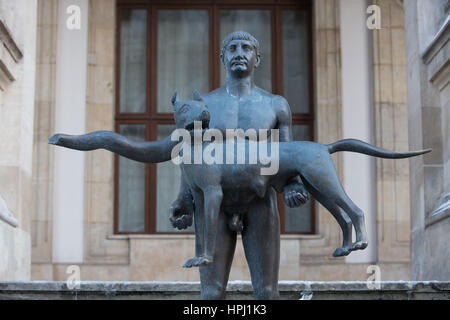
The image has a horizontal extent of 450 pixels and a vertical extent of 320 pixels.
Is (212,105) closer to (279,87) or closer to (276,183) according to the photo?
(276,183)

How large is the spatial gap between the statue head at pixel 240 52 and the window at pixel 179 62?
10367 millimetres

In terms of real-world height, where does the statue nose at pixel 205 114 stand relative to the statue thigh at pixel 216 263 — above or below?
above

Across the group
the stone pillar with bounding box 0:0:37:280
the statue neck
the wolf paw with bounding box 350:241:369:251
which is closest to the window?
the stone pillar with bounding box 0:0:37:280

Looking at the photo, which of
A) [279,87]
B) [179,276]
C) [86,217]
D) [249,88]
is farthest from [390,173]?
[249,88]

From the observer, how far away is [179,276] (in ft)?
56.3

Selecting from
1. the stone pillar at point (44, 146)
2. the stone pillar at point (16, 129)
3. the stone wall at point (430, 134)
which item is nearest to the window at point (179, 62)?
the stone pillar at point (44, 146)

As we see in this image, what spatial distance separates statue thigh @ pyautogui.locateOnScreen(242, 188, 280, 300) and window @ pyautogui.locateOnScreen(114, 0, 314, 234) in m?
10.7

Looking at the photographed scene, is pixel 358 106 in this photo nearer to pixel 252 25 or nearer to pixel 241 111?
pixel 252 25

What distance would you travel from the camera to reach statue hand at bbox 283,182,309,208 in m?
7.35

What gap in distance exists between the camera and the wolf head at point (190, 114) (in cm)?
741

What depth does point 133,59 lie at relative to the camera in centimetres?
1895

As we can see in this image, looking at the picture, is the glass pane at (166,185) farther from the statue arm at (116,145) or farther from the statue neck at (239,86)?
the statue arm at (116,145)

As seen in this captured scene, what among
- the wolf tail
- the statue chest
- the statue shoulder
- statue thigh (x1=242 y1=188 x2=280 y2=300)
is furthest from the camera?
the statue shoulder

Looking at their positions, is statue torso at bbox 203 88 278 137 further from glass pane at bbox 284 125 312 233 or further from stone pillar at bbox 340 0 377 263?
glass pane at bbox 284 125 312 233
